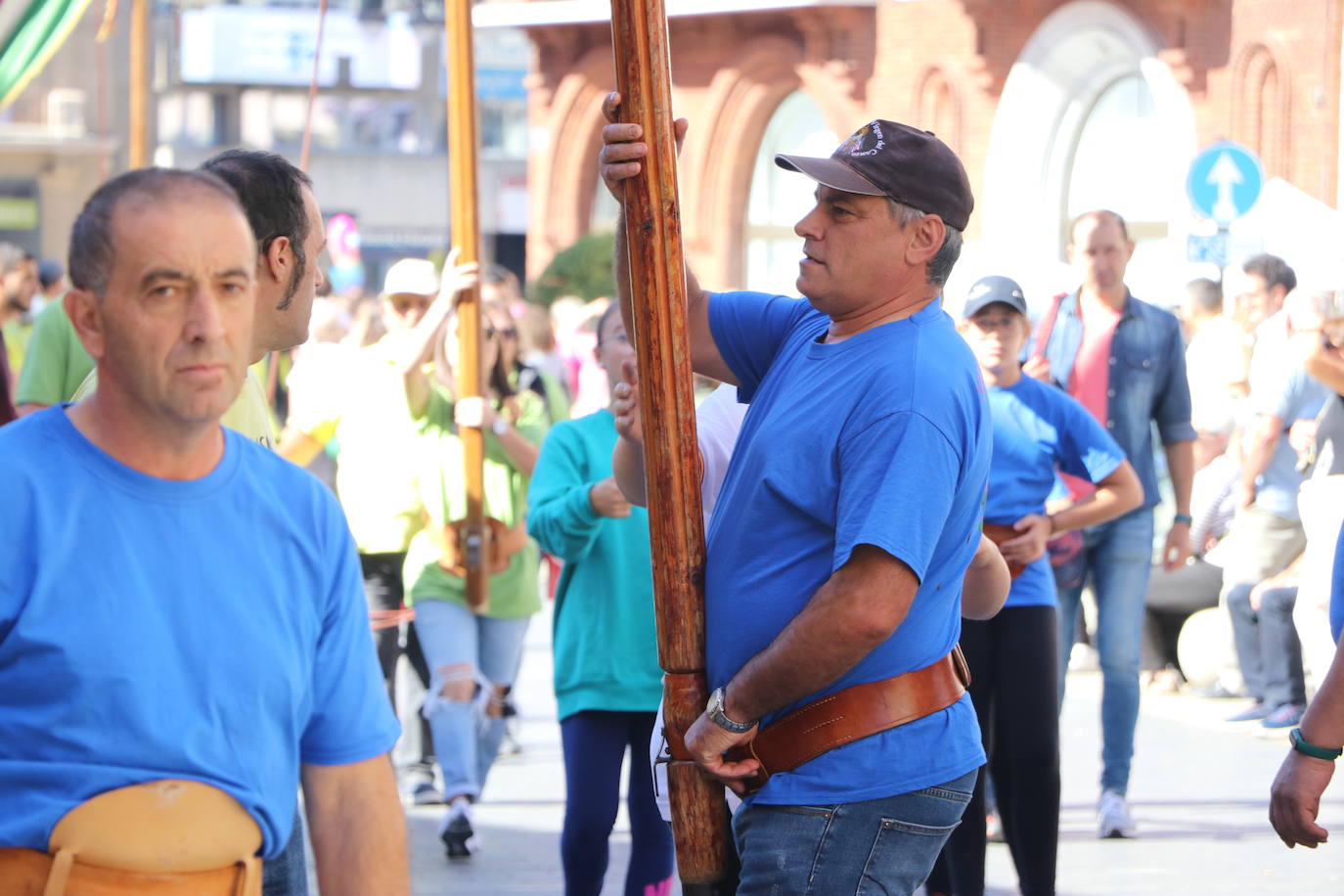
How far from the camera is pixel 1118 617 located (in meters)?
7.39

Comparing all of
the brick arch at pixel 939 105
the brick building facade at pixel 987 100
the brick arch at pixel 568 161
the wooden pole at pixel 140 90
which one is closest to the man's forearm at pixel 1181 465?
the wooden pole at pixel 140 90

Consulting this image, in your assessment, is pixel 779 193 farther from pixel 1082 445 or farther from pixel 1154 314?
pixel 1082 445

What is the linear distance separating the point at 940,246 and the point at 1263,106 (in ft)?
58.2

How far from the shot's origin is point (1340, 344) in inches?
342

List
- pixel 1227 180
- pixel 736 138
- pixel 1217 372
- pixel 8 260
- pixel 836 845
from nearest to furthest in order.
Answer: pixel 836 845 < pixel 1217 372 < pixel 1227 180 < pixel 8 260 < pixel 736 138

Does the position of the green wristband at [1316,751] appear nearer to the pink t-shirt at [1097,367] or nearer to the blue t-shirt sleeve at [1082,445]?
the blue t-shirt sleeve at [1082,445]

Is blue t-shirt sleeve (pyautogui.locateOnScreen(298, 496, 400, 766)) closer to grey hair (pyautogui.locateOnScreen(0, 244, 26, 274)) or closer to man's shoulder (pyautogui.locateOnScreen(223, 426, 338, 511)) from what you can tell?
man's shoulder (pyautogui.locateOnScreen(223, 426, 338, 511))

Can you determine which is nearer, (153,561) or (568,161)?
(153,561)

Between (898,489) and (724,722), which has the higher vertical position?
(898,489)

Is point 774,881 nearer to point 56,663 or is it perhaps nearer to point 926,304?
point 926,304

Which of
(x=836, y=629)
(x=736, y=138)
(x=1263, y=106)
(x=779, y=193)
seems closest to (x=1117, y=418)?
(x=836, y=629)

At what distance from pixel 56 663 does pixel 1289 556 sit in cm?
862

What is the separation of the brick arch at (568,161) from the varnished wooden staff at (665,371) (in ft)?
85.2

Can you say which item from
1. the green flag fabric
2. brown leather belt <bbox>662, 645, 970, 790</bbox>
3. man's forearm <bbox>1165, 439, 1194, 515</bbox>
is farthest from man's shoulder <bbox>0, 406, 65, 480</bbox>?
the green flag fabric
